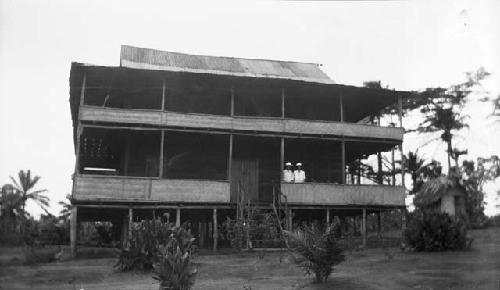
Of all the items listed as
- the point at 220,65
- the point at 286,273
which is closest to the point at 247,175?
the point at 220,65

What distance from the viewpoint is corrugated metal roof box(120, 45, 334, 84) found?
24781mm

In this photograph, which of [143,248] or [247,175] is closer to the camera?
[143,248]

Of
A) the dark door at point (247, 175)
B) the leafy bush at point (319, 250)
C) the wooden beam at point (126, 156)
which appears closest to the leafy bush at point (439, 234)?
the leafy bush at point (319, 250)

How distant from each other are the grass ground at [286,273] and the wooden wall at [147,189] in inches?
93.0

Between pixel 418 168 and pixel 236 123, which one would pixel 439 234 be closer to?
pixel 236 123

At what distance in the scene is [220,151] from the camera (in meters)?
23.5

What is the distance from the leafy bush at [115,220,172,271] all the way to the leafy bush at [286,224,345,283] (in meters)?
4.26

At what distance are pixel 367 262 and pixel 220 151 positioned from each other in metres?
9.46

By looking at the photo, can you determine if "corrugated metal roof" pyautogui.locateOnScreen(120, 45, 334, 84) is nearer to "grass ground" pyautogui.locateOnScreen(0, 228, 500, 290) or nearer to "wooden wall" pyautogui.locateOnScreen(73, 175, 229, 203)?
"wooden wall" pyautogui.locateOnScreen(73, 175, 229, 203)

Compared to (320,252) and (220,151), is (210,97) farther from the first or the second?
(320,252)

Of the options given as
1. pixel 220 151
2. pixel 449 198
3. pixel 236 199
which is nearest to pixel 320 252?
pixel 236 199

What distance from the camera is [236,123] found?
70.3 ft

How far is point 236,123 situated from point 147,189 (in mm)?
4284

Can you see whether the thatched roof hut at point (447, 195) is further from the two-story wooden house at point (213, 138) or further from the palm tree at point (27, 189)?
the palm tree at point (27, 189)
